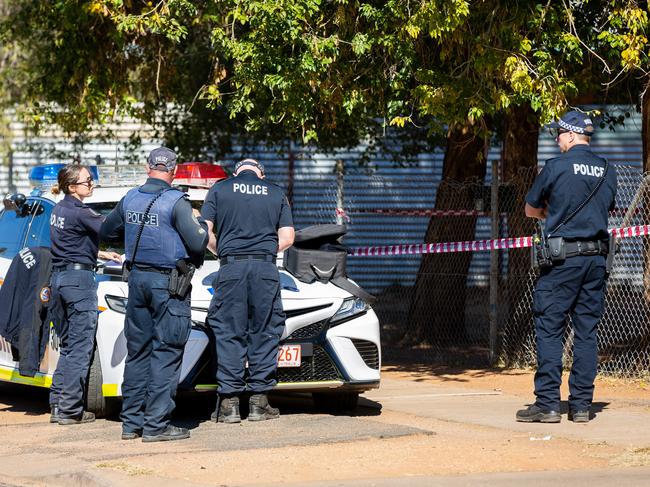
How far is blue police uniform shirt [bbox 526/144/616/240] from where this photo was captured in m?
8.13

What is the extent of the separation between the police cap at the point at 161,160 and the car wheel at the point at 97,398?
1479mm

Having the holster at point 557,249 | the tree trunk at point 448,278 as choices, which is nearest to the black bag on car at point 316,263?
the holster at point 557,249

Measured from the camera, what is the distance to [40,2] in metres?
13.8

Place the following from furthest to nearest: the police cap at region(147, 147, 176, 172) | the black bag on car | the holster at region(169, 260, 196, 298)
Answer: the black bag on car < the police cap at region(147, 147, 176, 172) < the holster at region(169, 260, 196, 298)

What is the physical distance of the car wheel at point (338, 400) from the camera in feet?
29.6

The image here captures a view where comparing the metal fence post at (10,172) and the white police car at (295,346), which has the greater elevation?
the metal fence post at (10,172)

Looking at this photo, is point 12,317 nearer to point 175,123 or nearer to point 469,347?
point 469,347

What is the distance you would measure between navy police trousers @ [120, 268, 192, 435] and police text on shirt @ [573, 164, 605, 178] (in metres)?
2.72

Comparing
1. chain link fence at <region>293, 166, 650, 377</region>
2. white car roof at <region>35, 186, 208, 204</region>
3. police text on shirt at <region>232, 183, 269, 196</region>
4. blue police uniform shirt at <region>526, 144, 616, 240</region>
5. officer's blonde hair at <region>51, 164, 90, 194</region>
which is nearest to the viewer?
blue police uniform shirt at <region>526, 144, 616, 240</region>

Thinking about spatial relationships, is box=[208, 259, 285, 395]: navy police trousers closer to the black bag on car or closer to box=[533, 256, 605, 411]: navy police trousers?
the black bag on car

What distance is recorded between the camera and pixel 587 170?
26.8 ft

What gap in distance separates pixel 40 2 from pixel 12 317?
5831 mm

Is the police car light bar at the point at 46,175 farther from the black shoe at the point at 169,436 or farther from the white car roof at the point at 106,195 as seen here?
the black shoe at the point at 169,436

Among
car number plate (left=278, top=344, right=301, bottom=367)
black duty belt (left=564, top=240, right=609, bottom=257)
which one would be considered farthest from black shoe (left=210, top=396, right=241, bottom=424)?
black duty belt (left=564, top=240, right=609, bottom=257)
